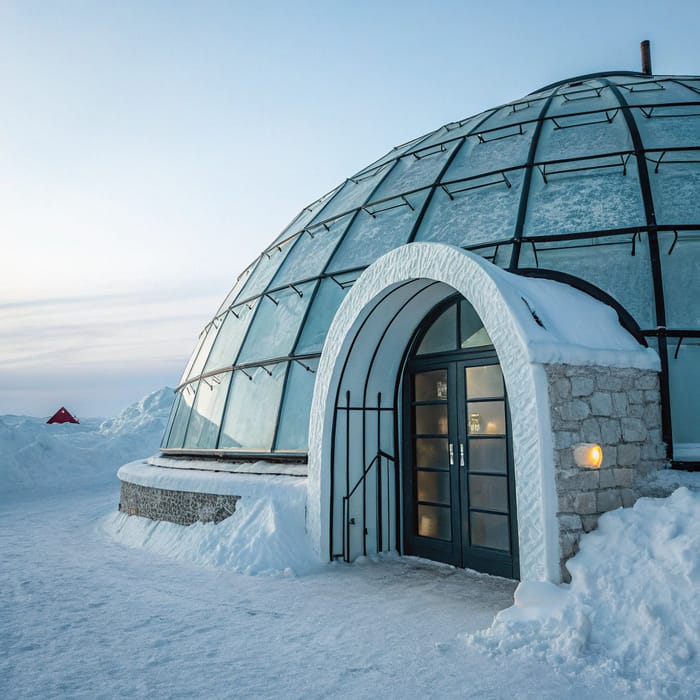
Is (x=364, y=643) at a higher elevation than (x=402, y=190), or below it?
below

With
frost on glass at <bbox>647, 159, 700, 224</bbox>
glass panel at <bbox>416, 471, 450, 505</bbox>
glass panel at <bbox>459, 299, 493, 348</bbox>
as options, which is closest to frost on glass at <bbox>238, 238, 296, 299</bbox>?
glass panel at <bbox>459, 299, 493, 348</bbox>

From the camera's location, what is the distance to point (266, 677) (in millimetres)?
4809

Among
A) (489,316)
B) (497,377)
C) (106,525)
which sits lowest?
(106,525)

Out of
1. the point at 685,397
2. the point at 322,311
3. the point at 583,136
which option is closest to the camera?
the point at 685,397

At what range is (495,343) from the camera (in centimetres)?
654

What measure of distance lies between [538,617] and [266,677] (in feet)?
7.82

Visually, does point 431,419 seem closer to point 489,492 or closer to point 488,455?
point 488,455

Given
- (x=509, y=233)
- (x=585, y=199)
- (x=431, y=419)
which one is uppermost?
(x=585, y=199)

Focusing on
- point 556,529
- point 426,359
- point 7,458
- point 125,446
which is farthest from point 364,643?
point 125,446

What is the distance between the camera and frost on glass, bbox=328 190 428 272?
35.3ft

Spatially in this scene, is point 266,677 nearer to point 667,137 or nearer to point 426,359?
point 426,359

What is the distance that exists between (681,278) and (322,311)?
18.5 ft

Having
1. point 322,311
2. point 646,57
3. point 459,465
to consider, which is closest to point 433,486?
point 459,465

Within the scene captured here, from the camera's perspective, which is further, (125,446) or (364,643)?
(125,446)
